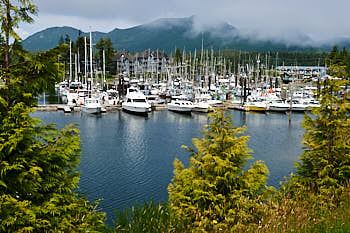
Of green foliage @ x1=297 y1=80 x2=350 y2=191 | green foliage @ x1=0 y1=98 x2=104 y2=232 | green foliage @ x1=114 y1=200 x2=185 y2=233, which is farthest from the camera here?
green foliage @ x1=297 y1=80 x2=350 y2=191

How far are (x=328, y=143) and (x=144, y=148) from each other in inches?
982

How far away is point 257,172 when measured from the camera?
9734 mm

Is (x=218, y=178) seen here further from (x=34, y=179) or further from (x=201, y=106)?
(x=201, y=106)

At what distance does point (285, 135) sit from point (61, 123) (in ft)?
103

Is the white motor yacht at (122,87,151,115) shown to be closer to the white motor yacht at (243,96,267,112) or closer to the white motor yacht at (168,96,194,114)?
the white motor yacht at (168,96,194,114)

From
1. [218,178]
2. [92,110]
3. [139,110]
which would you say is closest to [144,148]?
[139,110]

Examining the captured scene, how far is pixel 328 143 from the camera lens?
10.8 meters

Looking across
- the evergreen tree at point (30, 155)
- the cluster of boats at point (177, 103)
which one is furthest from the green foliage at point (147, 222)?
the cluster of boats at point (177, 103)

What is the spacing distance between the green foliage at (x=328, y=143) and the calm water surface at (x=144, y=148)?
10773 mm

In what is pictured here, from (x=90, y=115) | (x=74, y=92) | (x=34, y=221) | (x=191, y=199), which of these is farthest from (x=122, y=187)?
(x=74, y=92)

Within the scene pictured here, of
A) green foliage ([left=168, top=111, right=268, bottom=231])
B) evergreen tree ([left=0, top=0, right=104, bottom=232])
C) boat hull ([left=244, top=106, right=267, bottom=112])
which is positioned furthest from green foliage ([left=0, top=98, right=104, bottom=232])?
boat hull ([left=244, top=106, right=267, bottom=112])

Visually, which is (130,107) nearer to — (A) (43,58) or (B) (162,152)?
(B) (162,152)

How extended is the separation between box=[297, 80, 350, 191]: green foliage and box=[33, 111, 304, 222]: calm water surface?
10773 millimetres

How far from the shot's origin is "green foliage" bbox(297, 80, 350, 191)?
1040 centimetres
